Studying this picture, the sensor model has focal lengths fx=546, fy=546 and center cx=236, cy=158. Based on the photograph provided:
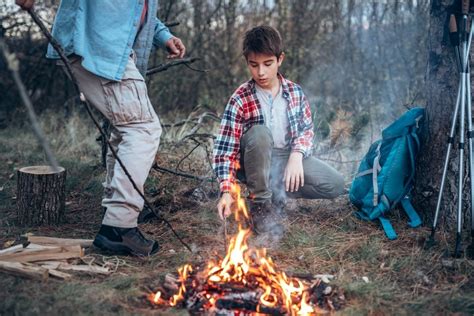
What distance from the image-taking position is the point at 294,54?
9.19 m

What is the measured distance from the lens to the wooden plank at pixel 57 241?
3820 millimetres

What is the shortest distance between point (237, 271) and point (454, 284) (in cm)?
132

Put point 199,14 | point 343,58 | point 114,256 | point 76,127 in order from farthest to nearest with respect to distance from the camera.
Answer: point 343,58
point 199,14
point 76,127
point 114,256

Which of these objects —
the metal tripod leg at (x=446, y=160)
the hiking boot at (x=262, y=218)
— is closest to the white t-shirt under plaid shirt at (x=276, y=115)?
the hiking boot at (x=262, y=218)

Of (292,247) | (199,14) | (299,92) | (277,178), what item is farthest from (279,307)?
(199,14)

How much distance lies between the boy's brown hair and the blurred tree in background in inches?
156

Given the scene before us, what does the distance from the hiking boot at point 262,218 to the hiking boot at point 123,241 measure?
0.85 metres

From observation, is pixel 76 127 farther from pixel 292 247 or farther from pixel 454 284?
pixel 454 284

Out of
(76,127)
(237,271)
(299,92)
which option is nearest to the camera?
(237,271)

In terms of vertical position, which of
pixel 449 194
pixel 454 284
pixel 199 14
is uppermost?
pixel 199 14

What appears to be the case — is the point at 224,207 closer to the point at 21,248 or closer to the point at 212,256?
the point at 212,256

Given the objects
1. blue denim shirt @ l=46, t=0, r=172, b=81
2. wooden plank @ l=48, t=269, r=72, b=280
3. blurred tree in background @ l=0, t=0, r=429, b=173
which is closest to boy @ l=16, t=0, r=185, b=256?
blue denim shirt @ l=46, t=0, r=172, b=81

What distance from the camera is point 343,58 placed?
365 inches

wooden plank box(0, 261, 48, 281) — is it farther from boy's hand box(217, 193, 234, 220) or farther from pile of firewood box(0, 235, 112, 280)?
boy's hand box(217, 193, 234, 220)
